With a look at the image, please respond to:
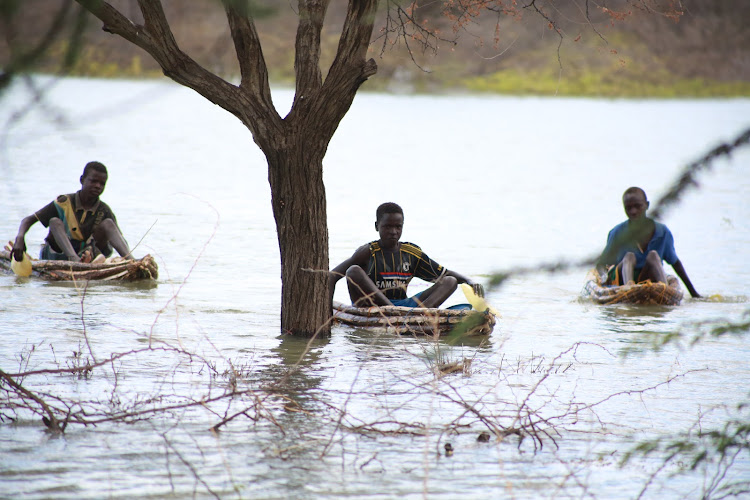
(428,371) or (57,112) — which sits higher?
(57,112)

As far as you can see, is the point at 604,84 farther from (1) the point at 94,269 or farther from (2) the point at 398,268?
(2) the point at 398,268

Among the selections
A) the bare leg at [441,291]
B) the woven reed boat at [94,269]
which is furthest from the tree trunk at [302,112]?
the woven reed boat at [94,269]

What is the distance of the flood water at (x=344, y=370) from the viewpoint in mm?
4664

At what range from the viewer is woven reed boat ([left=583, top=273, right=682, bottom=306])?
33.9 ft

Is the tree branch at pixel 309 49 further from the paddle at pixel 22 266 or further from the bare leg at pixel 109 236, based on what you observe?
the paddle at pixel 22 266

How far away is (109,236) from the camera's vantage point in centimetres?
1045

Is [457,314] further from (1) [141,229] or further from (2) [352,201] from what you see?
(2) [352,201]

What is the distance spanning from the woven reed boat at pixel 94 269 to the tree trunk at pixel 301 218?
3313mm

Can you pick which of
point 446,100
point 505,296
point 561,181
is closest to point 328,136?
point 505,296

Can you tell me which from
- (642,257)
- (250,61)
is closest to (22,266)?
(250,61)

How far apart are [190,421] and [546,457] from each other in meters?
1.87

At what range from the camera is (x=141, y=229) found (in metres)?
16.0

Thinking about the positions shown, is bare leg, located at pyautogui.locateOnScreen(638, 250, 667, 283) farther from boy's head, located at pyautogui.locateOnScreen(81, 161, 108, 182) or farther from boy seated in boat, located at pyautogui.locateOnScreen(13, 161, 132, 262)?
boy's head, located at pyautogui.locateOnScreen(81, 161, 108, 182)

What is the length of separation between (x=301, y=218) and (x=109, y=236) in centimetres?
374
